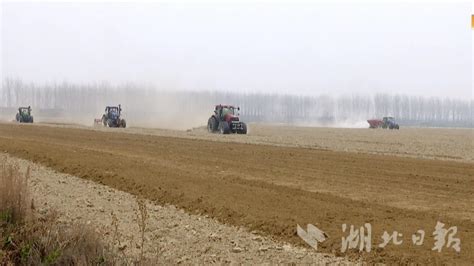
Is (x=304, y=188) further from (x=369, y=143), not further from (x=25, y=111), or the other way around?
(x=25, y=111)

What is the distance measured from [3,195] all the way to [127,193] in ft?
13.7

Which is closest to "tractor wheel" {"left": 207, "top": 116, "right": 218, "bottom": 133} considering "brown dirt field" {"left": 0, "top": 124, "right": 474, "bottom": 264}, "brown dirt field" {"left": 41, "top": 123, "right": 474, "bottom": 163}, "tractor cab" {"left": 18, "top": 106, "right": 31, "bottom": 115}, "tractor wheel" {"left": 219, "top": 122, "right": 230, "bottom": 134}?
"brown dirt field" {"left": 41, "top": 123, "right": 474, "bottom": 163}

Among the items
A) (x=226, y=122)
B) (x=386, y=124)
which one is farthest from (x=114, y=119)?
(x=386, y=124)

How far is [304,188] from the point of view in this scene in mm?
12508

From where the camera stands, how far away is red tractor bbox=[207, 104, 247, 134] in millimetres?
38688

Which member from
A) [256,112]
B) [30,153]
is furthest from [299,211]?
[256,112]

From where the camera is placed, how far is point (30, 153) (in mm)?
19734

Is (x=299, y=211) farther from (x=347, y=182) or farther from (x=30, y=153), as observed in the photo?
(x=30, y=153)

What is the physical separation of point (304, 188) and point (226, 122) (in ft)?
88.1

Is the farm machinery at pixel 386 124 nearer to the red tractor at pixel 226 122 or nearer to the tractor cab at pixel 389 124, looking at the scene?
the tractor cab at pixel 389 124

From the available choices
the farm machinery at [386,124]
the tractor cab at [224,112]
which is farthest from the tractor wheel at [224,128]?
the farm machinery at [386,124]

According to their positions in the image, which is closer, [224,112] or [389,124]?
[224,112]

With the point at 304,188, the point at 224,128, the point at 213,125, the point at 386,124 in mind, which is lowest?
the point at 304,188

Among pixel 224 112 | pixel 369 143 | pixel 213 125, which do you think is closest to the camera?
pixel 369 143
